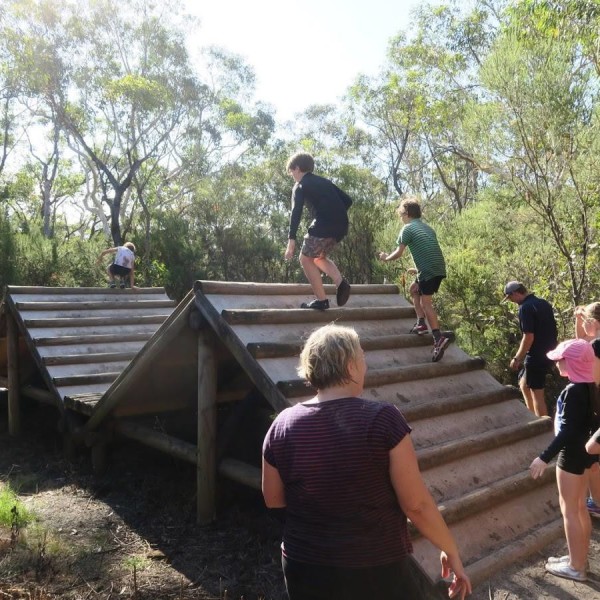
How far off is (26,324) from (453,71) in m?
15.7

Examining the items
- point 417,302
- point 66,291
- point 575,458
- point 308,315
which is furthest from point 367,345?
point 66,291

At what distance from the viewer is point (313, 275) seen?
5480mm

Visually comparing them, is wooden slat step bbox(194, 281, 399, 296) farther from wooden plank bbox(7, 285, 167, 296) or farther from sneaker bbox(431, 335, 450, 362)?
wooden plank bbox(7, 285, 167, 296)

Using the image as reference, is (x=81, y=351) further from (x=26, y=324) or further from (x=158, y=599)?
(x=158, y=599)

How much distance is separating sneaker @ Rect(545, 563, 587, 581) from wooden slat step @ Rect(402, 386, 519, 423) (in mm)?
1270

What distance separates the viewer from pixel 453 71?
62.3 feet

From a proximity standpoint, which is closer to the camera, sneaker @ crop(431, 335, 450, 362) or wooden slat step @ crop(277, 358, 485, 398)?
wooden slat step @ crop(277, 358, 485, 398)

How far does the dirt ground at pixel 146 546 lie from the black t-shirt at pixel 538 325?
222 cm

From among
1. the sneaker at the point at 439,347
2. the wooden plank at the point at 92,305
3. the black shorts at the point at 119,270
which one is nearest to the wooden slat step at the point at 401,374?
the sneaker at the point at 439,347

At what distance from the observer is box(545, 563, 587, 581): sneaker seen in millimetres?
3445

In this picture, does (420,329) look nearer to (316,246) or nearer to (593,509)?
(316,246)

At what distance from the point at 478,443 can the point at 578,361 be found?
3.89ft

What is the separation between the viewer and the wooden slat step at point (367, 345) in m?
4.32

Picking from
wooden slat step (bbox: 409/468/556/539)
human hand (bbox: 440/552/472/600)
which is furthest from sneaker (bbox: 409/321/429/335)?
human hand (bbox: 440/552/472/600)
